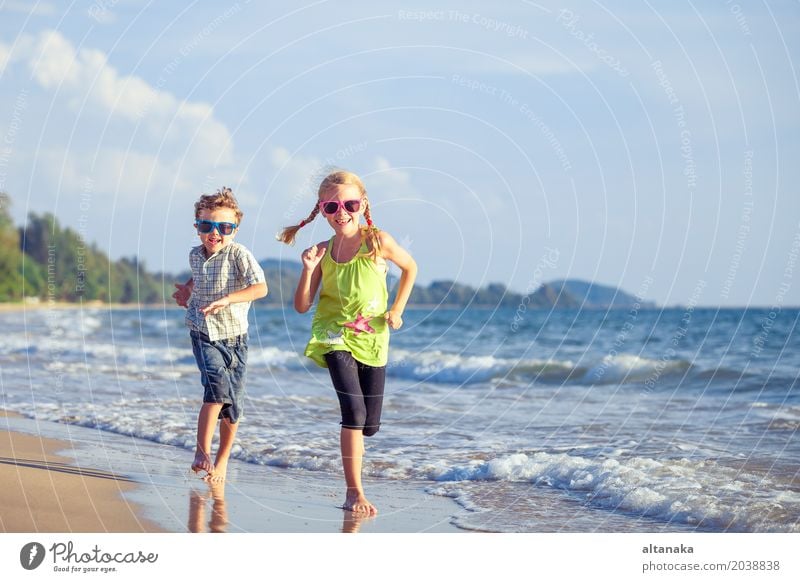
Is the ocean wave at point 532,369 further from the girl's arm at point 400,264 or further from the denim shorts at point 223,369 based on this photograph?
the girl's arm at point 400,264

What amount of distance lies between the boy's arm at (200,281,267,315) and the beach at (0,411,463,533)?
140cm

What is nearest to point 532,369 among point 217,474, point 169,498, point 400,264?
point 217,474

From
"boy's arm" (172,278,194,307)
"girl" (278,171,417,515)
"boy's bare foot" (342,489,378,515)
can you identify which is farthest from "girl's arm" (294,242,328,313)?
"boy's bare foot" (342,489,378,515)

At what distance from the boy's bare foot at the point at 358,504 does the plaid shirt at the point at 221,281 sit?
5.13 feet

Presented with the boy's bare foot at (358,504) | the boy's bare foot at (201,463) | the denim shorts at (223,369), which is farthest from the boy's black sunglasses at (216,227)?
the boy's bare foot at (358,504)

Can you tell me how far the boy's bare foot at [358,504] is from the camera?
7383 mm

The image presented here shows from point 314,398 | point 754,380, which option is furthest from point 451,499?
point 754,380

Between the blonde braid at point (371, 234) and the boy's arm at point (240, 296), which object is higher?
the blonde braid at point (371, 234)

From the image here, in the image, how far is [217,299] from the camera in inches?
312

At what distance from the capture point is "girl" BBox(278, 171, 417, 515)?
712cm

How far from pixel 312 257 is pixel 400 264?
0.60 meters

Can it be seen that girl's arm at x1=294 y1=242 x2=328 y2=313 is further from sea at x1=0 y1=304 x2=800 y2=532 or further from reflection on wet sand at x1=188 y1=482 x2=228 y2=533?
sea at x1=0 y1=304 x2=800 y2=532

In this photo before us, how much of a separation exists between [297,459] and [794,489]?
13.9ft
